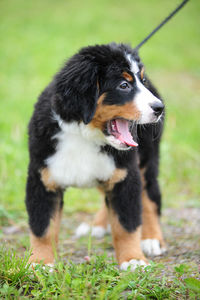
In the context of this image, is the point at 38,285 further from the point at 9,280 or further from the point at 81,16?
the point at 81,16

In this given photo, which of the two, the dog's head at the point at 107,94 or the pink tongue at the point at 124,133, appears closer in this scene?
the dog's head at the point at 107,94

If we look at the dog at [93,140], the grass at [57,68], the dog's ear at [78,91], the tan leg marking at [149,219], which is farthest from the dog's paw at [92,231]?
the dog's ear at [78,91]

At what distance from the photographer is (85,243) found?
3.70 m

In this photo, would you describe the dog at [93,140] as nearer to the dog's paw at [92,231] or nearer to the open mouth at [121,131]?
the open mouth at [121,131]

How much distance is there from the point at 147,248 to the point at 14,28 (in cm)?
1376

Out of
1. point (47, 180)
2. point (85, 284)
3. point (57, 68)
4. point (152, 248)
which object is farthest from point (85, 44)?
point (85, 284)

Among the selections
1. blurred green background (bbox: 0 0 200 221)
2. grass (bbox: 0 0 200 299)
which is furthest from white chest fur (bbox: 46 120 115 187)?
blurred green background (bbox: 0 0 200 221)

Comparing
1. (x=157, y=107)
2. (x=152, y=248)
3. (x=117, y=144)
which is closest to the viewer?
(x=157, y=107)

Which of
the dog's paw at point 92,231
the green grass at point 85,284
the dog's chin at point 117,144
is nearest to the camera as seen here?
the green grass at point 85,284

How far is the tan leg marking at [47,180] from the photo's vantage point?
2.86 metres

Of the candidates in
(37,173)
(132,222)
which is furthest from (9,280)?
(132,222)

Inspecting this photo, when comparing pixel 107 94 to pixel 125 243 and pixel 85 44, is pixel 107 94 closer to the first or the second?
pixel 125 243

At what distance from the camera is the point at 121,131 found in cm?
285

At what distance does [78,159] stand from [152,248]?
1189 millimetres
